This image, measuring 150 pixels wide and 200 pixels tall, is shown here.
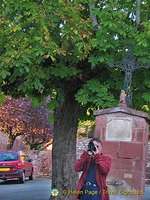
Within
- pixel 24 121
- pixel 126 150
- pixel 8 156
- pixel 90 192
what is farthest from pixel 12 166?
pixel 24 121

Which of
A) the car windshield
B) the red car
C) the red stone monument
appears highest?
the red stone monument

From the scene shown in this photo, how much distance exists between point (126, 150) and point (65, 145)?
5.24 meters

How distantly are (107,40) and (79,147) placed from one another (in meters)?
15.8

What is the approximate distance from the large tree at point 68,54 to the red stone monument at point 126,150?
2.95 meters

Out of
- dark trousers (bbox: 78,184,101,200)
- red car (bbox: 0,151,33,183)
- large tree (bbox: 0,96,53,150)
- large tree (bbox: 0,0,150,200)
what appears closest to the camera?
dark trousers (bbox: 78,184,101,200)

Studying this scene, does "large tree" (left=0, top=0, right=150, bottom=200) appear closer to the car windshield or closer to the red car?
the red car

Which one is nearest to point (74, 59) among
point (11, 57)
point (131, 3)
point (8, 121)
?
point (11, 57)

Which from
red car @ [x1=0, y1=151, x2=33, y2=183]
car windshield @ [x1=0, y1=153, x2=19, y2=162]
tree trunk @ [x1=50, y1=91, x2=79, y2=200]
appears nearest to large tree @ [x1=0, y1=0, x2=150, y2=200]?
tree trunk @ [x1=50, y1=91, x2=79, y2=200]

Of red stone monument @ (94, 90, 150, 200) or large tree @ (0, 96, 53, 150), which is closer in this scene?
red stone monument @ (94, 90, 150, 200)

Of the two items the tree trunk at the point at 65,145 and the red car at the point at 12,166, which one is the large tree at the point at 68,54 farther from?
the red car at the point at 12,166

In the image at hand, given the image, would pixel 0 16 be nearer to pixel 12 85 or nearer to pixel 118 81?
pixel 12 85

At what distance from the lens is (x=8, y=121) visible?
38.7 metres

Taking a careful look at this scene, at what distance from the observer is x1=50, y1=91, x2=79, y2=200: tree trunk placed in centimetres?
1347

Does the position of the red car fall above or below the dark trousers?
below
